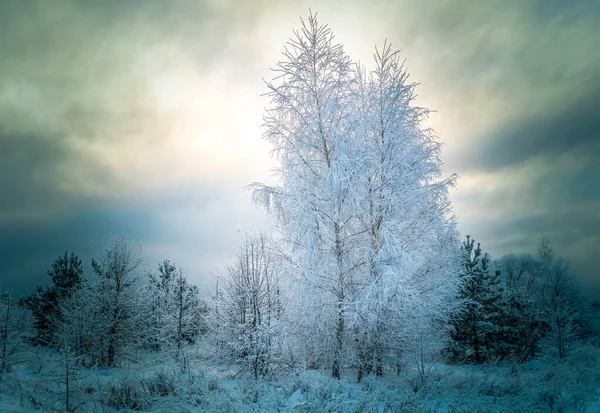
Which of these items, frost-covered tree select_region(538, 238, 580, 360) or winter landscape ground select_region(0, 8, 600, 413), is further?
frost-covered tree select_region(538, 238, 580, 360)

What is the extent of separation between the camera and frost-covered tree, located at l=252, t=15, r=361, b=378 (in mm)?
7988

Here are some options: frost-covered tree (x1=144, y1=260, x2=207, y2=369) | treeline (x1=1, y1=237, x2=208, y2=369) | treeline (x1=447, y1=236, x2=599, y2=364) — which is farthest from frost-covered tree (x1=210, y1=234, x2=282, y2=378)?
treeline (x1=447, y1=236, x2=599, y2=364)

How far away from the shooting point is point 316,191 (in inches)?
339

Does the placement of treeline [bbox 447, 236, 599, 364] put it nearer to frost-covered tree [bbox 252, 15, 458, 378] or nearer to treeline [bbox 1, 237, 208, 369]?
frost-covered tree [bbox 252, 15, 458, 378]

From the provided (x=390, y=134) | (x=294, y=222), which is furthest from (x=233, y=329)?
(x=390, y=134)

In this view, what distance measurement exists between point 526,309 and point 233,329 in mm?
18795

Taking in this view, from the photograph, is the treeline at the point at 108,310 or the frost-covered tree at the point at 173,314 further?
the frost-covered tree at the point at 173,314

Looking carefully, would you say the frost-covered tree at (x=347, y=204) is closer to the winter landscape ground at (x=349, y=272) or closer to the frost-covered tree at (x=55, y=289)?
the winter landscape ground at (x=349, y=272)

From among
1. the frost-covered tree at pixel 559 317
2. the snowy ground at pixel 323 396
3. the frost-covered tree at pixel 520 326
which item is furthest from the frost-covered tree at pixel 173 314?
the frost-covered tree at pixel 559 317

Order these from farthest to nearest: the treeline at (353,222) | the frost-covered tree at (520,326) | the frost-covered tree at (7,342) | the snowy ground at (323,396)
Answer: the frost-covered tree at (520,326)
the frost-covered tree at (7,342)
the treeline at (353,222)
the snowy ground at (323,396)

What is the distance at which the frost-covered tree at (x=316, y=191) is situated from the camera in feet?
26.2

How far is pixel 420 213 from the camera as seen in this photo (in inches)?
346

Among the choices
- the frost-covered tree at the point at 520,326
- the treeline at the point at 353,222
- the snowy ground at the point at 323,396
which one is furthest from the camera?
the frost-covered tree at the point at 520,326

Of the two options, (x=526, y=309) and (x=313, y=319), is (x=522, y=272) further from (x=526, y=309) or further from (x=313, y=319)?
(x=313, y=319)
